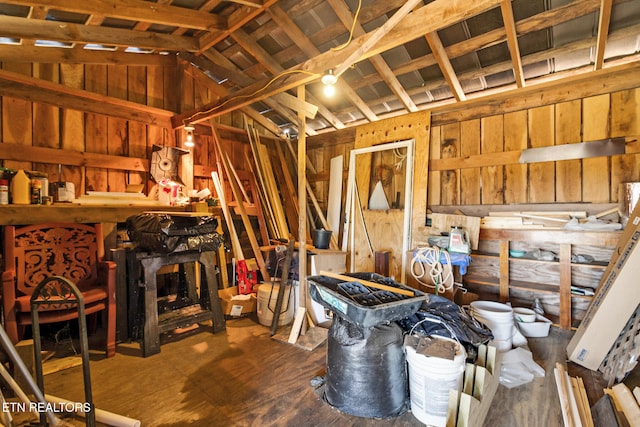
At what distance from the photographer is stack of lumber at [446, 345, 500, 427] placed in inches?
58.2

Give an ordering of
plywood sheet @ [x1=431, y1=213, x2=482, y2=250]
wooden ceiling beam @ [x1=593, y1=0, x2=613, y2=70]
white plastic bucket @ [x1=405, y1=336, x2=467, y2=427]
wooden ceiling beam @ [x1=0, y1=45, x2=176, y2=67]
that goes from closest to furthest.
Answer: white plastic bucket @ [x1=405, y1=336, x2=467, y2=427]
wooden ceiling beam @ [x1=593, y1=0, x2=613, y2=70]
wooden ceiling beam @ [x1=0, y1=45, x2=176, y2=67]
plywood sheet @ [x1=431, y1=213, x2=482, y2=250]

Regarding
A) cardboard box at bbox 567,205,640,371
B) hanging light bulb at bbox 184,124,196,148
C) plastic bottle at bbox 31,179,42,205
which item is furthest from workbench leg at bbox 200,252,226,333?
cardboard box at bbox 567,205,640,371

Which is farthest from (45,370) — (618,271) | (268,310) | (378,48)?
(618,271)

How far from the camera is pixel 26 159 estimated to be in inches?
121

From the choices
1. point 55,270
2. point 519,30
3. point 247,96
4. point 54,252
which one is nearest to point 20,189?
point 54,252

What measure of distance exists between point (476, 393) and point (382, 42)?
2.34 m

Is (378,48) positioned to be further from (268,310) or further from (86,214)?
(86,214)

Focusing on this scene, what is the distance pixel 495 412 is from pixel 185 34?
188 inches

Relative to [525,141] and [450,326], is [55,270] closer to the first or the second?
[450,326]

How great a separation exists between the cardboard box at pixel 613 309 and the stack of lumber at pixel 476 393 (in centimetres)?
90

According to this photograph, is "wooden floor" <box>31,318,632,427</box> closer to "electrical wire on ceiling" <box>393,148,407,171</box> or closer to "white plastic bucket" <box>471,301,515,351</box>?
"white plastic bucket" <box>471,301,515,351</box>

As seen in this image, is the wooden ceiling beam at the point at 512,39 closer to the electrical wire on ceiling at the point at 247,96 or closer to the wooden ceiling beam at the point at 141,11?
the electrical wire on ceiling at the point at 247,96

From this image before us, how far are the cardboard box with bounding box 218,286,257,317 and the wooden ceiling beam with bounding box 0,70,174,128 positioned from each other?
2.48 m

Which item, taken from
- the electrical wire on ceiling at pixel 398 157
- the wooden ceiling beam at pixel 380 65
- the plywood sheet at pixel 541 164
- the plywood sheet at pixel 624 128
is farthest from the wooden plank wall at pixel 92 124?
the plywood sheet at pixel 624 128
